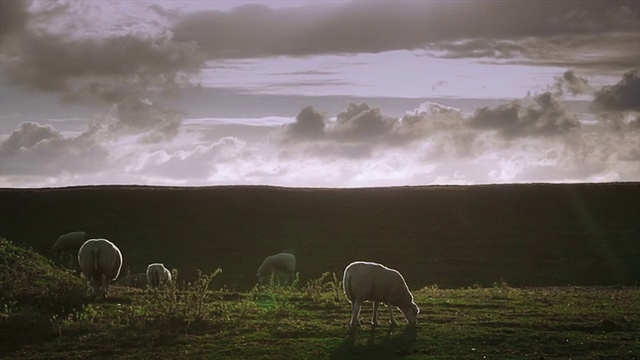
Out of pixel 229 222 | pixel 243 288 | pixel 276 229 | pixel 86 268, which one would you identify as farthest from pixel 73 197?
pixel 86 268

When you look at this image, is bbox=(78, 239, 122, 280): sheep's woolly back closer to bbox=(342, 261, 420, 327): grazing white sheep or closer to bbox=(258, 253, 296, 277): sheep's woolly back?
bbox=(342, 261, 420, 327): grazing white sheep

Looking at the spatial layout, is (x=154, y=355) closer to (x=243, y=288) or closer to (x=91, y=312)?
(x=91, y=312)

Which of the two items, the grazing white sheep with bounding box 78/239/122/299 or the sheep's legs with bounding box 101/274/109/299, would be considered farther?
the grazing white sheep with bounding box 78/239/122/299

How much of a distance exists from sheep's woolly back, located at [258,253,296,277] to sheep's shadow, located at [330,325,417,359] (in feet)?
65.2

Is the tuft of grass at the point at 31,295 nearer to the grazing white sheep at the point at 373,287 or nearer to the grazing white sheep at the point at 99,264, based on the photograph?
the grazing white sheep at the point at 99,264

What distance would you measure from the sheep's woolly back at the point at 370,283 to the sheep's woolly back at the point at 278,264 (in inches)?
779

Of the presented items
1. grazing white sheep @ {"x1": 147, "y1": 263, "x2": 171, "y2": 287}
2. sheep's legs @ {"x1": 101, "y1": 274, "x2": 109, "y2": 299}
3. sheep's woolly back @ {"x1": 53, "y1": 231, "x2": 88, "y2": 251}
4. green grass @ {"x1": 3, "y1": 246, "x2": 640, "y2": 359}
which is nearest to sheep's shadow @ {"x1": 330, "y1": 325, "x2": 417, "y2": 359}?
green grass @ {"x1": 3, "y1": 246, "x2": 640, "y2": 359}

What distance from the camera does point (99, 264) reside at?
76.0ft

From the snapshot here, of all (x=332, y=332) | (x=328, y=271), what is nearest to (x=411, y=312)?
(x=332, y=332)

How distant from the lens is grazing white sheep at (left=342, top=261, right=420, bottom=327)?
17.7 metres

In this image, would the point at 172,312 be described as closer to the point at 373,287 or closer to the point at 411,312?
the point at 373,287

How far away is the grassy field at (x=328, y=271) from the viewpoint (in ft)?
55.1

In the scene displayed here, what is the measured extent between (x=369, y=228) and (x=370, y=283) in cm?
3217

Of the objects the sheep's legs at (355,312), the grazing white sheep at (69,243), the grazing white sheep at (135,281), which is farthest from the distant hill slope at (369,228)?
the sheep's legs at (355,312)
